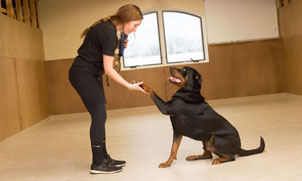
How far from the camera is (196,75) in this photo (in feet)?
9.94

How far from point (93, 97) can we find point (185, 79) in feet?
2.53

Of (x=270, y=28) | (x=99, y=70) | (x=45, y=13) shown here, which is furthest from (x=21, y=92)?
(x=270, y=28)

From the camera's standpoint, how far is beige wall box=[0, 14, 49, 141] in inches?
214

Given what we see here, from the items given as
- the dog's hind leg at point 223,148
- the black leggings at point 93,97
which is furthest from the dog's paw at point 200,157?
the black leggings at point 93,97

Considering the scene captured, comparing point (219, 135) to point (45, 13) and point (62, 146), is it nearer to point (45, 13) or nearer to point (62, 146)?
point (62, 146)

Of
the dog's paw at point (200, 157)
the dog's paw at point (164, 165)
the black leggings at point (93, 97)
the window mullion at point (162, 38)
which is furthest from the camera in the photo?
the window mullion at point (162, 38)

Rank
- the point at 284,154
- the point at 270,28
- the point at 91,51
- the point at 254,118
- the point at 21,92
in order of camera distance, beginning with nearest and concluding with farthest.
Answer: the point at 91,51 < the point at 284,154 < the point at 254,118 < the point at 21,92 < the point at 270,28

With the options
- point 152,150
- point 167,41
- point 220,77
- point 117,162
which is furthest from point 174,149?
point 167,41

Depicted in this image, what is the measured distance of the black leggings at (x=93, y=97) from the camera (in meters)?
2.98

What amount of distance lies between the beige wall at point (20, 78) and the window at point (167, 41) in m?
1.87

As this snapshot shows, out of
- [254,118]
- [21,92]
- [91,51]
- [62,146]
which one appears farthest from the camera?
[21,92]

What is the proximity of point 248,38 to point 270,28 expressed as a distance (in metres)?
0.51

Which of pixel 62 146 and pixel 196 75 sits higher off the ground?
pixel 196 75

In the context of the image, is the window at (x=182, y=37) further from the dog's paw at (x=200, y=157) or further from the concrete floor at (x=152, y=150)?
the dog's paw at (x=200, y=157)
